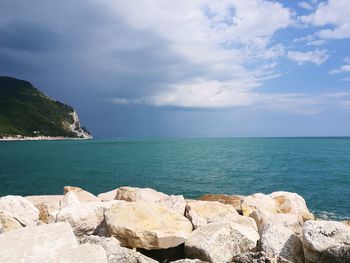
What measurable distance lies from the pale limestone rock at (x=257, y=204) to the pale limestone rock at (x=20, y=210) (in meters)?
10.7

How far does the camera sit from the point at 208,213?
645 inches

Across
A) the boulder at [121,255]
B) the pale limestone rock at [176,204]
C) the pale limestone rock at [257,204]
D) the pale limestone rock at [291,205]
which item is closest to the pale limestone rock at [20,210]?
the pale limestone rock at [176,204]

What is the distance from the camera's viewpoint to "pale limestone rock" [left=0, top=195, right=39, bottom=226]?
1551 centimetres

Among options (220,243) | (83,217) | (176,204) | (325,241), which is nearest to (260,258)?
(220,243)

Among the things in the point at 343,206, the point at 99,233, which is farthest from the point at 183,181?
the point at 99,233

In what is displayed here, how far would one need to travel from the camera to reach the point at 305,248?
10.6 metres

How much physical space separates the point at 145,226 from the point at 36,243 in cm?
445

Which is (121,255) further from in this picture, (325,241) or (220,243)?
(325,241)

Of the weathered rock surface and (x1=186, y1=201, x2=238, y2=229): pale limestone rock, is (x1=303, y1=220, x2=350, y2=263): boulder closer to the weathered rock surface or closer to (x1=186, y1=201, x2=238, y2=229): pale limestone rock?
the weathered rock surface

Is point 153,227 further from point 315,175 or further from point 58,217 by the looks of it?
point 315,175

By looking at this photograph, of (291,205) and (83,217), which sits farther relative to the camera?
(291,205)

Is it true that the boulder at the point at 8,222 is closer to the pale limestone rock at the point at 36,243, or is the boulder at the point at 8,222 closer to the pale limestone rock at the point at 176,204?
the pale limestone rock at the point at 36,243

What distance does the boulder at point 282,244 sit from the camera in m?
11.2

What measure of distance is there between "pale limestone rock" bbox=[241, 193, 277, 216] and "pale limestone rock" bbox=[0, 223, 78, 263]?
12.9 metres
